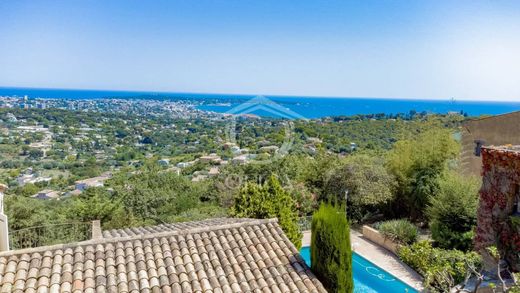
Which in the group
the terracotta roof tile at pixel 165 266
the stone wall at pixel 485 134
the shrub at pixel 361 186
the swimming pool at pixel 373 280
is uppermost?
the stone wall at pixel 485 134

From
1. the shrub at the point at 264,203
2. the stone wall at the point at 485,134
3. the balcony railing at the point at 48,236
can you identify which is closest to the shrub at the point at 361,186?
the stone wall at the point at 485,134

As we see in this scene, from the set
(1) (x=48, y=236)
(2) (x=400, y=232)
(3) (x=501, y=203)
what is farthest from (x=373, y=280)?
(1) (x=48, y=236)

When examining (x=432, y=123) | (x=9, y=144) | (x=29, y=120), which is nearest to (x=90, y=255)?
(x=432, y=123)

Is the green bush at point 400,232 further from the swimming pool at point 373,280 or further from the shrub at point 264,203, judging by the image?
the shrub at point 264,203

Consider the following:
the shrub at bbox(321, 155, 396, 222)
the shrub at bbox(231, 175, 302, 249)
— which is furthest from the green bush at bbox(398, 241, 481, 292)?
the shrub at bbox(321, 155, 396, 222)

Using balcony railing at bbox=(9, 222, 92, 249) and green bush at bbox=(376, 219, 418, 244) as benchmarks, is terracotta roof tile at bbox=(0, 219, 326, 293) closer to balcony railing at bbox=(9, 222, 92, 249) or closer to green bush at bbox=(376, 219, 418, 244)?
balcony railing at bbox=(9, 222, 92, 249)

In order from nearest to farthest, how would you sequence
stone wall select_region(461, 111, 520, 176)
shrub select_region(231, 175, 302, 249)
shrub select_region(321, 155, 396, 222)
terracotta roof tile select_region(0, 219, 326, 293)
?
terracotta roof tile select_region(0, 219, 326, 293) → shrub select_region(231, 175, 302, 249) → stone wall select_region(461, 111, 520, 176) → shrub select_region(321, 155, 396, 222)

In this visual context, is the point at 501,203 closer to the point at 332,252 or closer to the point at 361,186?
the point at 332,252
